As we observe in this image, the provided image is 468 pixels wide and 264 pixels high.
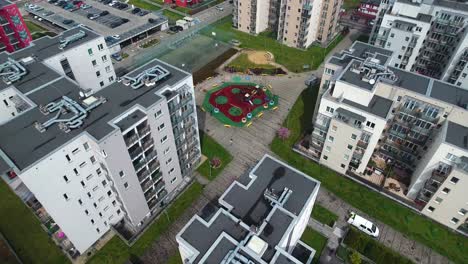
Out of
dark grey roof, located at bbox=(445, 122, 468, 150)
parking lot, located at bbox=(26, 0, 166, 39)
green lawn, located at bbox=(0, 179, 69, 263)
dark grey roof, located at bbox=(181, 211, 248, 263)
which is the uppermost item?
dark grey roof, located at bbox=(181, 211, 248, 263)

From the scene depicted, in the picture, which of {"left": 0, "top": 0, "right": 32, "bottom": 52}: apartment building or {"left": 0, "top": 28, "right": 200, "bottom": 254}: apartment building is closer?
{"left": 0, "top": 28, "right": 200, "bottom": 254}: apartment building

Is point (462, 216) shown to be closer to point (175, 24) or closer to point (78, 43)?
point (78, 43)

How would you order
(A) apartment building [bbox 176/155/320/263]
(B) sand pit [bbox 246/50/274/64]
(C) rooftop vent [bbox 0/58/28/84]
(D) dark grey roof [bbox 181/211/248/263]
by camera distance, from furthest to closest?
(B) sand pit [bbox 246/50/274/64] < (C) rooftop vent [bbox 0/58/28/84] < (D) dark grey roof [bbox 181/211/248/263] < (A) apartment building [bbox 176/155/320/263]

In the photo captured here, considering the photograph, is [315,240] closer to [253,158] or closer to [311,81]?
[253,158]

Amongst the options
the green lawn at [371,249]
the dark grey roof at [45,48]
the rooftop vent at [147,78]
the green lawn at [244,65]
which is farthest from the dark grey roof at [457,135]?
the dark grey roof at [45,48]

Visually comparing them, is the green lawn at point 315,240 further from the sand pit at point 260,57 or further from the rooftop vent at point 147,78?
the sand pit at point 260,57

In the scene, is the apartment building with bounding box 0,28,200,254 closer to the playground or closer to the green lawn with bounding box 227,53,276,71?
the playground

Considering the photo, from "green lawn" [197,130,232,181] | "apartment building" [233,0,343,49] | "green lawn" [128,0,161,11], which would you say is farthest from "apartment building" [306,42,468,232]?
"green lawn" [128,0,161,11]
